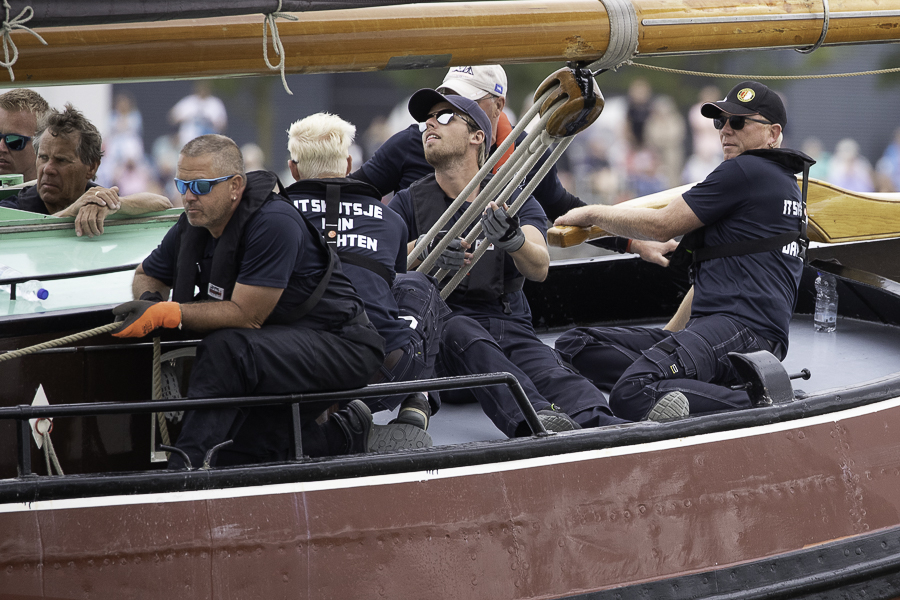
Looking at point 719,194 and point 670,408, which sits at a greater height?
point 719,194

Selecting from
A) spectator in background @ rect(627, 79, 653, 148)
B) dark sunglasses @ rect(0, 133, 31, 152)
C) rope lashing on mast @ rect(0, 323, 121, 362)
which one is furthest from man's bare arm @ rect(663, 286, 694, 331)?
spectator in background @ rect(627, 79, 653, 148)

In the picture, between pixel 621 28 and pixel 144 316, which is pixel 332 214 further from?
pixel 621 28

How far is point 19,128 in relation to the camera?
19.7 ft

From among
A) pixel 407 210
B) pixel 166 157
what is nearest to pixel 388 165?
pixel 407 210

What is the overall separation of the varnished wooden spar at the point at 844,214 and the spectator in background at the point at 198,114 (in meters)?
6.55

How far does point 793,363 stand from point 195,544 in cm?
358

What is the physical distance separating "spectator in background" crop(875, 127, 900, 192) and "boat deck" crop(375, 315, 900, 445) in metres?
7.43

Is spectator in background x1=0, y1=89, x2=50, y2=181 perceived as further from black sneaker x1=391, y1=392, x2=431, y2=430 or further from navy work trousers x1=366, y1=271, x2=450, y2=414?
black sneaker x1=391, y1=392, x2=431, y2=430

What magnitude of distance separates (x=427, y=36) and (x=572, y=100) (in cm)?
75

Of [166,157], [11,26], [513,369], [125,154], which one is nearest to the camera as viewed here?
[11,26]

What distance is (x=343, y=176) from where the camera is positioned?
4117 mm

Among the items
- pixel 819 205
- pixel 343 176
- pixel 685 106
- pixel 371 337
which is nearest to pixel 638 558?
pixel 371 337

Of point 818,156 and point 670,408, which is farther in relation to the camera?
point 818,156

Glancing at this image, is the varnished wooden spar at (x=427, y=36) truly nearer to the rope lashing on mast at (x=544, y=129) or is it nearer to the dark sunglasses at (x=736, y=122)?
the rope lashing on mast at (x=544, y=129)
